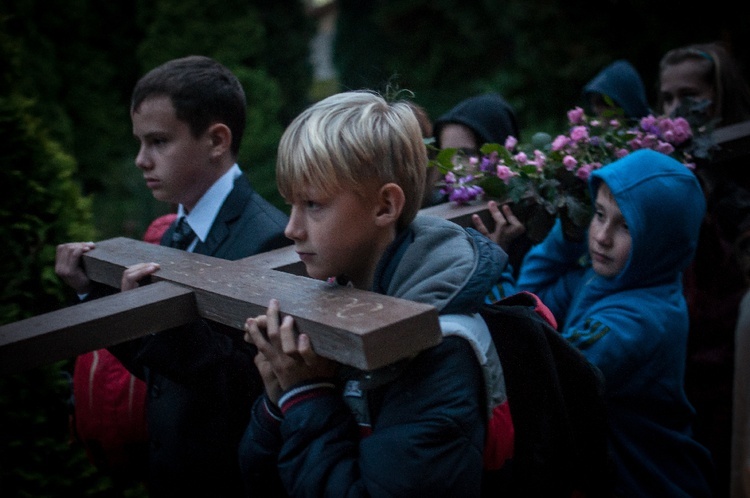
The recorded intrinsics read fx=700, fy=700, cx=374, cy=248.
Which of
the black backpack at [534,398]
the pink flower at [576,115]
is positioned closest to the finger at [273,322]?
the black backpack at [534,398]

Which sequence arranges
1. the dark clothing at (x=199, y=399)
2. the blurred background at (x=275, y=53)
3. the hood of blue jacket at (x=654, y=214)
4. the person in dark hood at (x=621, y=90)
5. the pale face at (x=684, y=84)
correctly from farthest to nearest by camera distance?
the blurred background at (x=275, y=53) < the person in dark hood at (x=621, y=90) < the pale face at (x=684, y=84) < the hood of blue jacket at (x=654, y=214) < the dark clothing at (x=199, y=399)

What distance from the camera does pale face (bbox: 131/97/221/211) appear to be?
8.04 ft

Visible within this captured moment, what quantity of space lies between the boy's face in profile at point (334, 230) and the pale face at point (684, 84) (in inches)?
125

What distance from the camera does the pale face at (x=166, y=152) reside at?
2449 millimetres

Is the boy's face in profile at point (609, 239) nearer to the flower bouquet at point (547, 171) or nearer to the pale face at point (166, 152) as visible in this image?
the flower bouquet at point (547, 171)

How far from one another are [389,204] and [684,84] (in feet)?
10.9

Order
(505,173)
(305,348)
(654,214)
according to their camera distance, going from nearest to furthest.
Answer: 1. (305,348)
2. (654,214)
3. (505,173)

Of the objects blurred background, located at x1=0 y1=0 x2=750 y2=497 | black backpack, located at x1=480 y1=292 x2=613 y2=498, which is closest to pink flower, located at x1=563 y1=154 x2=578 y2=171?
black backpack, located at x1=480 y1=292 x2=613 y2=498

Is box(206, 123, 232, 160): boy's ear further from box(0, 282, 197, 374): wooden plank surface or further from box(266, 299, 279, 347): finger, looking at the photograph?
box(266, 299, 279, 347): finger

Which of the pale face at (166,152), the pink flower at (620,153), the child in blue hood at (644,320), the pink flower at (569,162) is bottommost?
the child in blue hood at (644,320)

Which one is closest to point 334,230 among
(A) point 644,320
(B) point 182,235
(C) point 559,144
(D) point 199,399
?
(D) point 199,399

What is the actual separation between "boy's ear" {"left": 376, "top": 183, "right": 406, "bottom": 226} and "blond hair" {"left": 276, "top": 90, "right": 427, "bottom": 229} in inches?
1.0

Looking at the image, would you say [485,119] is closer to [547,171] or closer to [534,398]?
[547,171]

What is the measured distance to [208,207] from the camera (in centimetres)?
249
